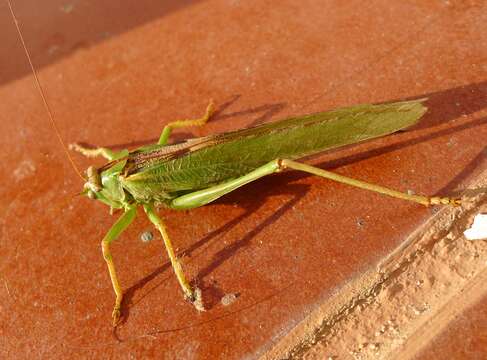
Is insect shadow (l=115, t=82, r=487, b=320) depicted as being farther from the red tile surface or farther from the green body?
the green body

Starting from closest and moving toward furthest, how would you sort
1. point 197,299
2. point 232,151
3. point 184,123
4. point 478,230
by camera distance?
point 478,230
point 197,299
point 232,151
point 184,123

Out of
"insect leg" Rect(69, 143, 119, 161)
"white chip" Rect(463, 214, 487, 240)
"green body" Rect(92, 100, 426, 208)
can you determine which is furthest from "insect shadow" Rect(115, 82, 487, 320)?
"insect leg" Rect(69, 143, 119, 161)

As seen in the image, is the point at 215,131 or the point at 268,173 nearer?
the point at 268,173

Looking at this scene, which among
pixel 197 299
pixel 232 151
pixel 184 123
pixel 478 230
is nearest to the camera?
pixel 478 230

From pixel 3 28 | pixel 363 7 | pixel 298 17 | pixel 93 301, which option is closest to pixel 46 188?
pixel 93 301

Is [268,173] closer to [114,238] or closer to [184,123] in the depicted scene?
[184,123]

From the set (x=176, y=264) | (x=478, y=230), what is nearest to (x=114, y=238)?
(x=176, y=264)

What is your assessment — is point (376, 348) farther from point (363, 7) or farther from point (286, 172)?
point (363, 7)

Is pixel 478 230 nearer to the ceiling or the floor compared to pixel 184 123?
nearer to the floor

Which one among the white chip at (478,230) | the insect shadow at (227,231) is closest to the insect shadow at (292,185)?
the insect shadow at (227,231)
